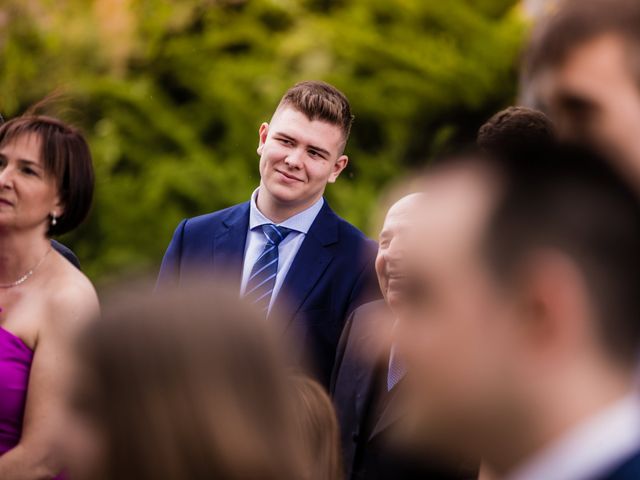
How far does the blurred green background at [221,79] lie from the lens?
1079cm

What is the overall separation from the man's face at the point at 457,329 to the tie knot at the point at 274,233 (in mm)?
3045

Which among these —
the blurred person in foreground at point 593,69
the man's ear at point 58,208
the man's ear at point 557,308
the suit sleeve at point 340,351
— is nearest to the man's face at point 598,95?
the blurred person in foreground at point 593,69

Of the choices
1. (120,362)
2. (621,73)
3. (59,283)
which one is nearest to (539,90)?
(621,73)

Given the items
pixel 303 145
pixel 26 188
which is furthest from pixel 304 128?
pixel 26 188

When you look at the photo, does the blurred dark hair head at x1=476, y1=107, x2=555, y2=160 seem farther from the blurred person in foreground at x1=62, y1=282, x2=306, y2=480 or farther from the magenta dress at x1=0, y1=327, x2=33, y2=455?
the blurred person in foreground at x1=62, y1=282, x2=306, y2=480

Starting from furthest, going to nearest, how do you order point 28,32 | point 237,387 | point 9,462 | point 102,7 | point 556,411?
1. point 102,7
2. point 28,32
3. point 9,462
4. point 237,387
5. point 556,411

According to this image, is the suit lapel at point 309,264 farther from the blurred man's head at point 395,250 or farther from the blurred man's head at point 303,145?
the blurred man's head at point 395,250

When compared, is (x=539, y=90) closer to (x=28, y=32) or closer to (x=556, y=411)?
(x=556, y=411)

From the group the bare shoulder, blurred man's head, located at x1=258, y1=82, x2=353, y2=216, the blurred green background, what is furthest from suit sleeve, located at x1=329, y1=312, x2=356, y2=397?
the blurred green background

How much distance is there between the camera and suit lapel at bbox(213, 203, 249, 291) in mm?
4840

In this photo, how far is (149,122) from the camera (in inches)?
453

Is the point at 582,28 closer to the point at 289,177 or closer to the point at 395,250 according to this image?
the point at 395,250

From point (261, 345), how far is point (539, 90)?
1045 millimetres

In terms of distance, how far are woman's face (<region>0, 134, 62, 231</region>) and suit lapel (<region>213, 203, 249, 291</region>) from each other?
89cm
